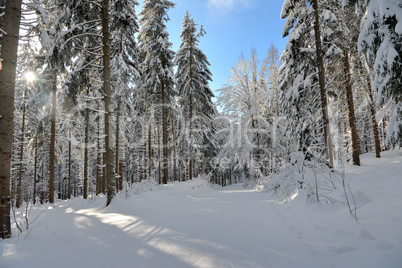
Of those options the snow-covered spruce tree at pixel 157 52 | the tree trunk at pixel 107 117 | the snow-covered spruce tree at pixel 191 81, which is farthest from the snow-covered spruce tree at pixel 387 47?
the snow-covered spruce tree at pixel 191 81

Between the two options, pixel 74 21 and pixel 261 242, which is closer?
pixel 261 242

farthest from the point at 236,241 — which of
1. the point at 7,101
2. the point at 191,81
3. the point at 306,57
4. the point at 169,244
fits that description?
the point at 191,81

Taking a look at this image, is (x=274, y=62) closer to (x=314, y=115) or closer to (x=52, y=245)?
(x=314, y=115)

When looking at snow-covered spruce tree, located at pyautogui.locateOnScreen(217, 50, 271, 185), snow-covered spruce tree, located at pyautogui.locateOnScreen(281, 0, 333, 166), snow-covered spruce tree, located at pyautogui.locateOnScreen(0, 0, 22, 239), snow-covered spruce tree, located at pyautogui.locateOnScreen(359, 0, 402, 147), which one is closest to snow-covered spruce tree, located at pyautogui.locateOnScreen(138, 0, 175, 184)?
snow-covered spruce tree, located at pyautogui.locateOnScreen(217, 50, 271, 185)

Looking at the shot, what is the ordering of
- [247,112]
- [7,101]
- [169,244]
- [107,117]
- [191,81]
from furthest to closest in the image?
[191,81]
[247,112]
[107,117]
[7,101]
[169,244]

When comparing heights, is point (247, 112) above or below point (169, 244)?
above

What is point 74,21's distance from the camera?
26.0 feet

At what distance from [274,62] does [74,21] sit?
53.6 ft

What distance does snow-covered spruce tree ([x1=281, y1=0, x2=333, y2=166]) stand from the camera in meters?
9.12

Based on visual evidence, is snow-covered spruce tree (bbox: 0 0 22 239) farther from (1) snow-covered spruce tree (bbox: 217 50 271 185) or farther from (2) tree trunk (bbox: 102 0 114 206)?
(1) snow-covered spruce tree (bbox: 217 50 271 185)

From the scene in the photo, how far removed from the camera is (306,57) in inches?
401

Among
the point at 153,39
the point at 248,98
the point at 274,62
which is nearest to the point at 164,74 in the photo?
the point at 153,39

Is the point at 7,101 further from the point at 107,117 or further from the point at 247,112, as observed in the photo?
the point at 247,112

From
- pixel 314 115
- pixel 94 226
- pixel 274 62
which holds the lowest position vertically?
pixel 94 226
